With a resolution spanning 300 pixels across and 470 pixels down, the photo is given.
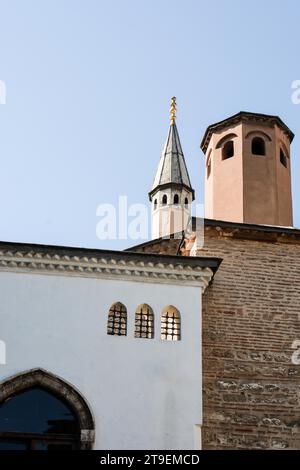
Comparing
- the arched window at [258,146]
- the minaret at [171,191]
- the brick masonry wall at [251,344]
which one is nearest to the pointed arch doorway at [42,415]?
the brick masonry wall at [251,344]

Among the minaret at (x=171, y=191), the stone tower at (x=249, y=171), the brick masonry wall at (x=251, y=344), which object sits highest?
the minaret at (x=171, y=191)

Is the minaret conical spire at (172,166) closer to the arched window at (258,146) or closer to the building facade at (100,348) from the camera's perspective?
the arched window at (258,146)

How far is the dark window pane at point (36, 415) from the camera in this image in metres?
13.3

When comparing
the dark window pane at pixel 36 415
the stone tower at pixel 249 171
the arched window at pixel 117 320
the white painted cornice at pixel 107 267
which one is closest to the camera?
the dark window pane at pixel 36 415

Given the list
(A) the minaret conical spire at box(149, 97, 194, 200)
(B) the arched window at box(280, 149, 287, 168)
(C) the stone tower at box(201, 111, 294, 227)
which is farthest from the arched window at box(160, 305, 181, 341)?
(A) the minaret conical spire at box(149, 97, 194, 200)

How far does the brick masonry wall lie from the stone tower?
1.87m

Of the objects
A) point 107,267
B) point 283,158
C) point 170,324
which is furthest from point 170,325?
point 283,158

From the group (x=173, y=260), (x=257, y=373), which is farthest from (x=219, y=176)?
(x=257, y=373)

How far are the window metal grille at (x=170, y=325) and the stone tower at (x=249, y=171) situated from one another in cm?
410

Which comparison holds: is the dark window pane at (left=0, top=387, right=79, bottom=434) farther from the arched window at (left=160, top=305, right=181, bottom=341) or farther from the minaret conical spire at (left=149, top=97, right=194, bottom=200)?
the minaret conical spire at (left=149, top=97, right=194, bottom=200)

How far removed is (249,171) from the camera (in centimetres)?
1825

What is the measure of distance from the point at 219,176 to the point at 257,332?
5.04 metres
